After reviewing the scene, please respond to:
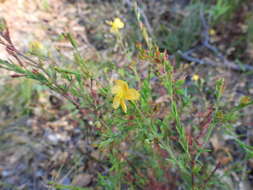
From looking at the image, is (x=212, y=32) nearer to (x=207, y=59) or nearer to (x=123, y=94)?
(x=207, y=59)

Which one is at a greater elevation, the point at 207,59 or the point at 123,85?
the point at 207,59

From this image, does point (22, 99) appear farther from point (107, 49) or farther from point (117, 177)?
Result: point (117, 177)

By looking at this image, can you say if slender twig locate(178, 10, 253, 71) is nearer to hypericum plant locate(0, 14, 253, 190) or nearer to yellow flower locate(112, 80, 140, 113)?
hypericum plant locate(0, 14, 253, 190)

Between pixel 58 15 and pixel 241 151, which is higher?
pixel 58 15

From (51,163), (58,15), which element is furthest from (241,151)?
(58,15)

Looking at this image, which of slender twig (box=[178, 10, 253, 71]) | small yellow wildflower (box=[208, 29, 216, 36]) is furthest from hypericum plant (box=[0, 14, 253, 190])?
small yellow wildflower (box=[208, 29, 216, 36])

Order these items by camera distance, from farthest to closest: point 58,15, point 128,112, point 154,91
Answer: point 58,15
point 154,91
point 128,112

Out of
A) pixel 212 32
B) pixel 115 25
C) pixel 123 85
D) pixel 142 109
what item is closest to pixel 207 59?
pixel 212 32

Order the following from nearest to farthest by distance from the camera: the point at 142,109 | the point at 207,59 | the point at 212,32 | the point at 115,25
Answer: the point at 142,109
the point at 115,25
the point at 207,59
the point at 212,32
